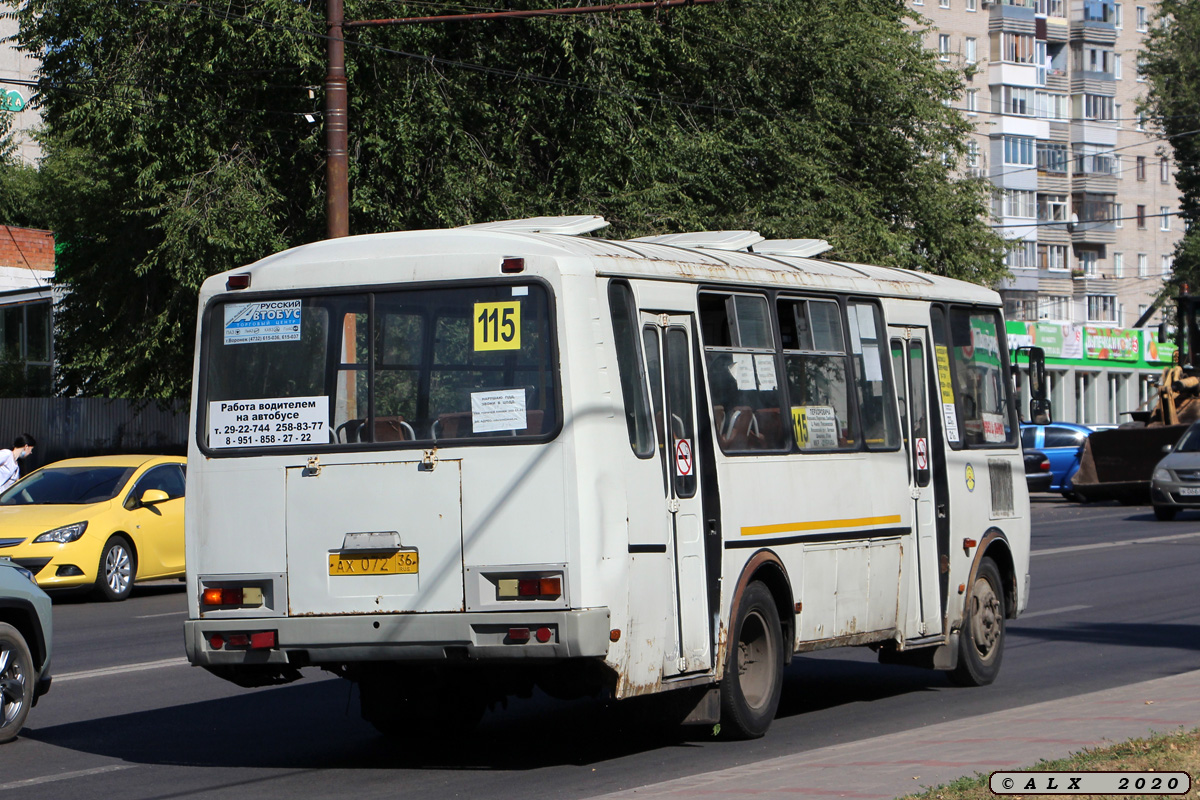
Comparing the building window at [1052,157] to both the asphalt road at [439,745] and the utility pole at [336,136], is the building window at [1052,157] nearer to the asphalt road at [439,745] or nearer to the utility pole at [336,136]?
the utility pole at [336,136]

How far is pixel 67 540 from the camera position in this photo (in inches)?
738

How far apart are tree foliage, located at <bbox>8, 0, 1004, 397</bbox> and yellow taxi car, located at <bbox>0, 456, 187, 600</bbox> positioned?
6.31 m

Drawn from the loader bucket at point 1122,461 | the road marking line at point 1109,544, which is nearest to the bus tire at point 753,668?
the road marking line at point 1109,544

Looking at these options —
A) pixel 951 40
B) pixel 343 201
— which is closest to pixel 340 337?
pixel 343 201

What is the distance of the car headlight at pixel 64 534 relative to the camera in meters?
18.7

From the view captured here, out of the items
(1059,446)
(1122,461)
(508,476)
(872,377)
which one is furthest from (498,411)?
(1059,446)

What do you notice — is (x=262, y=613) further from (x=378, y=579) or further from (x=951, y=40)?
(x=951, y=40)

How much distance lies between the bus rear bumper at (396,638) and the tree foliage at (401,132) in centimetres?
1757

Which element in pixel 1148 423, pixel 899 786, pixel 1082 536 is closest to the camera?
pixel 899 786

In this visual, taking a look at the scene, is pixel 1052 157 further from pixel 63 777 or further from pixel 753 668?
pixel 63 777

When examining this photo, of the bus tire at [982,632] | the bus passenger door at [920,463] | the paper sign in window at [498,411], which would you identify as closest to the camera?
the paper sign in window at [498,411]

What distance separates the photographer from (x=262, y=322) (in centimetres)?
902

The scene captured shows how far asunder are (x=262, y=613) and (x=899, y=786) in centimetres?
333

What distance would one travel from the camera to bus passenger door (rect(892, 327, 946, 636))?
11.3 meters
